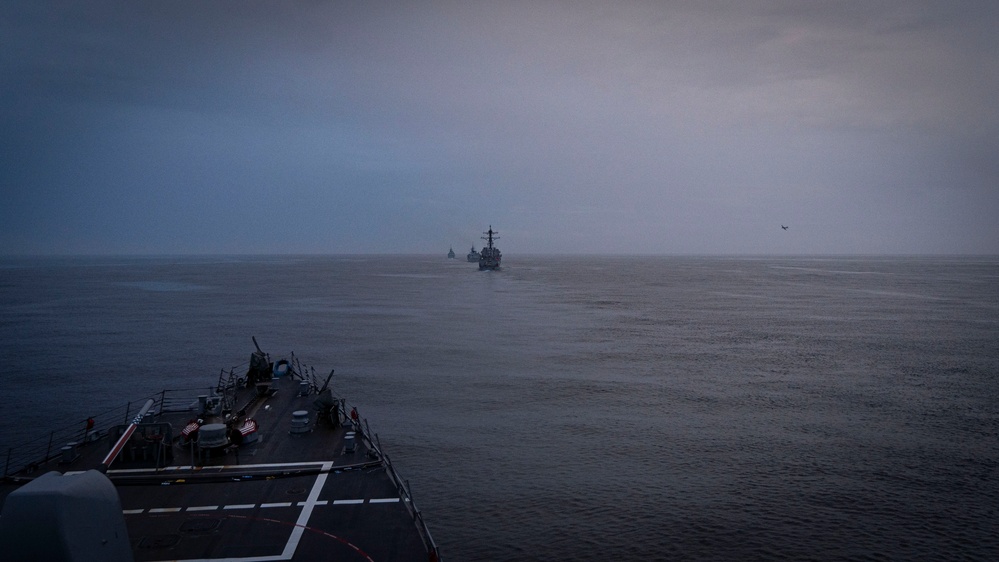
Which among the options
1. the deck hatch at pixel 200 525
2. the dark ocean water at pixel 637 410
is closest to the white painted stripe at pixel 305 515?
the deck hatch at pixel 200 525

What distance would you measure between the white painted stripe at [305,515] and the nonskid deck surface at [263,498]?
0.10ft

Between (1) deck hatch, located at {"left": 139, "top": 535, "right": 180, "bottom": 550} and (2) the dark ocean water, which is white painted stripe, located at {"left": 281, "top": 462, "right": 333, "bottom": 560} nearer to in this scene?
(1) deck hatch, located at {"left": 139, "top": 535, "right": 180, "bottom": 550}

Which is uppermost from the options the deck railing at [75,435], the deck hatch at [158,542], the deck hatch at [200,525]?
the deck hatch at [200,525]

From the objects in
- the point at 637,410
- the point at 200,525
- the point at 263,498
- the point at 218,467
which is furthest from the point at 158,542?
the point at 637,410

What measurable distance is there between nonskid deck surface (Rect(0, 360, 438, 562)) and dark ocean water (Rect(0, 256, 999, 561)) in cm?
530

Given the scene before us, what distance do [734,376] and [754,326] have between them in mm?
33266

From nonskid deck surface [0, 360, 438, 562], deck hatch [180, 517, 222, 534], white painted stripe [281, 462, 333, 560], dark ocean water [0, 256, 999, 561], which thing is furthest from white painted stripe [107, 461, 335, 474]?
dark ocean water [0, 256, 999, 561]

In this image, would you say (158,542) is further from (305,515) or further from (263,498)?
(305,515)

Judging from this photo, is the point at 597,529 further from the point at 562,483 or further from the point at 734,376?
the point at 734,376

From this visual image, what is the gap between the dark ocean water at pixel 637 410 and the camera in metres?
Answer: 25.8

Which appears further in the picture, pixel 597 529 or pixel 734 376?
pixel 734 376

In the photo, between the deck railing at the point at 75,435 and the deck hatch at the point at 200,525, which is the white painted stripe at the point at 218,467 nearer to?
the deck railing at the point at 75,435

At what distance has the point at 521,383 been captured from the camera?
1989 inches

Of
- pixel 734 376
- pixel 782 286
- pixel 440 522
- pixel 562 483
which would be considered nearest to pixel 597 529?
pixel 562 483
